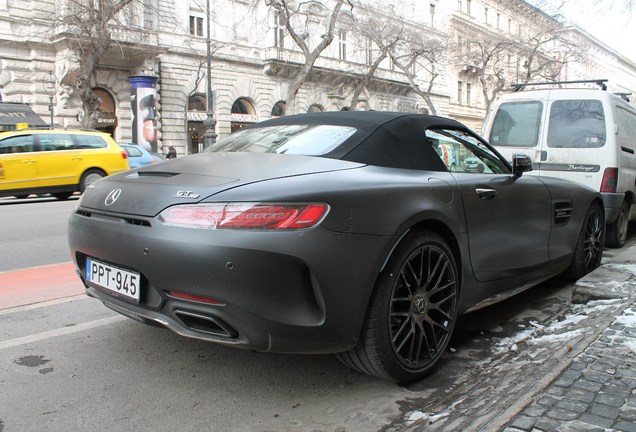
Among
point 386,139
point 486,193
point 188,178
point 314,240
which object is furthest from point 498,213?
point 188,178

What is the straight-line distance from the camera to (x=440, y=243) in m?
2.96

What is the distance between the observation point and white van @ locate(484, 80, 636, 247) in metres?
6.61

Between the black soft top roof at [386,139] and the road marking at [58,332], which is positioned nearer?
the black soft top roof at [386,139]

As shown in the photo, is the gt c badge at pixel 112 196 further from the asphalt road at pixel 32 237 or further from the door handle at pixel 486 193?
the asphalt road at pixel 32 237

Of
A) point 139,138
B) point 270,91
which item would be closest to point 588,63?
point 270,91

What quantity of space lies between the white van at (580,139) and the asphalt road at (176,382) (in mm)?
3435

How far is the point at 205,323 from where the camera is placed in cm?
244

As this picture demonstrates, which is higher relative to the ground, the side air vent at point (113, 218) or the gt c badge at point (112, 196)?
the gt c badge at point (112, 196)

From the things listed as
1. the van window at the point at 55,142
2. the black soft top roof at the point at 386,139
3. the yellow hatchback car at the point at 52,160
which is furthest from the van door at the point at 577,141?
the van window at the point at 55,142

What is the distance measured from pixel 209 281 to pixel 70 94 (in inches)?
994

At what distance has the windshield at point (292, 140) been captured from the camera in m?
3.02

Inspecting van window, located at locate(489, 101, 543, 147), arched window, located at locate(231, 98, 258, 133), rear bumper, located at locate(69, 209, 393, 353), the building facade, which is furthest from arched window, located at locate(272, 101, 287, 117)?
rear bumper, located at locate(69, 209, 393, 353)

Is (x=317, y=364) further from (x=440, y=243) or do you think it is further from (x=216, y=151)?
(x=216, y=151)

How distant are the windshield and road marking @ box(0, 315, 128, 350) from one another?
4.70 feet
